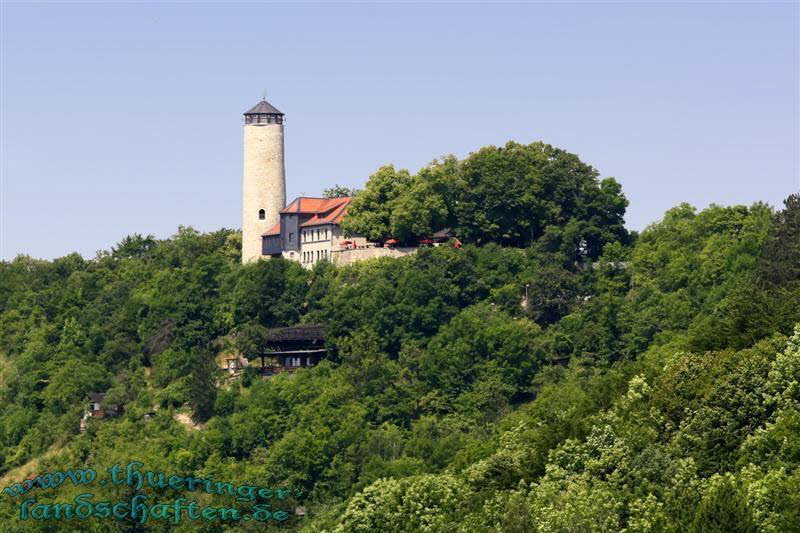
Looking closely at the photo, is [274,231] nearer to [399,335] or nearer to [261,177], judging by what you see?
[261,177]

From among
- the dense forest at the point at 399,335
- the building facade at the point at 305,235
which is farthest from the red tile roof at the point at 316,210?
the dense forest at the point at 399,335

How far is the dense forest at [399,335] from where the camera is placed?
84.8 metres

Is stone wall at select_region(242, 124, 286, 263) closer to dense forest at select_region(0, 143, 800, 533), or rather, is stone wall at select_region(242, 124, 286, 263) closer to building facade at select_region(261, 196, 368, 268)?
building facade at select_region(261, 196, 368, 268)

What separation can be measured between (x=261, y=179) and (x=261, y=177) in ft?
0.51

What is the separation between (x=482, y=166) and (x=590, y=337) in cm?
1237

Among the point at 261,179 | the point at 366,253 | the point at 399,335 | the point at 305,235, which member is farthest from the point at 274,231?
the point at 399,335

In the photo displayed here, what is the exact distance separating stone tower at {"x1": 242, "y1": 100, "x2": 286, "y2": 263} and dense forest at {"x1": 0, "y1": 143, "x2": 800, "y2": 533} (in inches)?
97.2

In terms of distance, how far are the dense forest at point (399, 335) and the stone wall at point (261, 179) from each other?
272 cm

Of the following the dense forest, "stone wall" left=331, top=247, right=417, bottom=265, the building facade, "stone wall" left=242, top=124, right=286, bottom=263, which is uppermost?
"stone wall" left=242, top=124, right=286, bottom=263

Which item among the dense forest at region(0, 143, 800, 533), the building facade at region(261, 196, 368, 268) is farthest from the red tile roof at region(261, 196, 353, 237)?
the dense forest at region(0, 143, 800, 533)

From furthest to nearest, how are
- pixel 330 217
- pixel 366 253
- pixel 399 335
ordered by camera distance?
pixel 330 217, pixel 366 253, pixel 399 335

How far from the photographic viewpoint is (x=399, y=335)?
95.5 meters

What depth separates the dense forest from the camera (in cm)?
8475

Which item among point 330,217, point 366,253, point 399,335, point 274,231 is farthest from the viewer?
point 274,231
